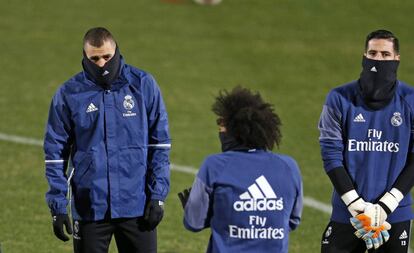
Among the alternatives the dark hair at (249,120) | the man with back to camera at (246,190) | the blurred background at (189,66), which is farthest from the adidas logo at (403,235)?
the blurred background at (189,66)

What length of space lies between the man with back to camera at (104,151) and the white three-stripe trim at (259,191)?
4.98ft

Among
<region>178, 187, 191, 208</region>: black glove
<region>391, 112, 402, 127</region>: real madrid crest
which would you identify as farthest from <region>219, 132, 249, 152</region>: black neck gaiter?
<region>391, 112, 402, 127</region>: real madrid crest

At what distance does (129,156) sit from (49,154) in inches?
23.6

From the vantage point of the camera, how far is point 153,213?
7855mm

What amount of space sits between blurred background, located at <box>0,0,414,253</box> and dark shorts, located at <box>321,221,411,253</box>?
317 centimetres

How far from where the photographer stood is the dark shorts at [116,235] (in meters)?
7.87

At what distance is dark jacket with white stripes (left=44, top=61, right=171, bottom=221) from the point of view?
7797mm

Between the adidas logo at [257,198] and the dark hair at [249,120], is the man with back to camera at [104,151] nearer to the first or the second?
the dark hair at [249,120]

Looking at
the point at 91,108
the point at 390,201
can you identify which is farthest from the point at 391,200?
the point at 91,108

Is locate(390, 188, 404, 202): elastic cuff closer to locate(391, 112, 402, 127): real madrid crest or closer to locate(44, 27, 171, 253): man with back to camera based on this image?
locate(391, 112, 402, 127): real madrid crest

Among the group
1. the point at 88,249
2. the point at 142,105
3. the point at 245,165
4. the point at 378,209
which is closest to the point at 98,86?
the point at 142,105

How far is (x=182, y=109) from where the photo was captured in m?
17.4

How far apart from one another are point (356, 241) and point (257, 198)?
1.75m

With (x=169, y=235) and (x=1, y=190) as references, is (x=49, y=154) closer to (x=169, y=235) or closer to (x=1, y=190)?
(x=169, y=235)
